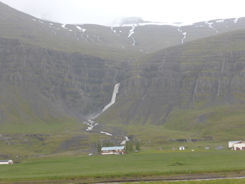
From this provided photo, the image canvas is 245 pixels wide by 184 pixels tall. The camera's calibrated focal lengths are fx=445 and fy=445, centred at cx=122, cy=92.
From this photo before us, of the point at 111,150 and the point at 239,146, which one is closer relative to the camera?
the point at 239,146

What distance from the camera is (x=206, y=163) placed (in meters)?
91.0

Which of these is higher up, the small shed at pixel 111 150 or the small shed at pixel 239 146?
the small shed at pixel 111 150

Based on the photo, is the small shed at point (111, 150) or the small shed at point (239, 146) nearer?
the small shed at point (239, 146)

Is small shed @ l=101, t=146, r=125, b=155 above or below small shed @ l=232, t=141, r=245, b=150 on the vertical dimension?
above

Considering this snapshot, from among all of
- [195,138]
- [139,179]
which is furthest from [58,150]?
[139,179]

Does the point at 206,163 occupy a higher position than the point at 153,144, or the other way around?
the point at 153,144

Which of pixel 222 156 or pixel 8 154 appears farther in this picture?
pixel 8 154

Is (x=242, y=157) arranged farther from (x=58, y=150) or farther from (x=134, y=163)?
(x=58, y=150)

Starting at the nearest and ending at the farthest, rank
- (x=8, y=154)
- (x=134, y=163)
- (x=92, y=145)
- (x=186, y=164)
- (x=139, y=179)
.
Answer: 1. (x=139, y=179)
2. (x=186, y=164)
3. (x=134, y=163)
4. (x=8, y=154)
5. (x=92, y=145)

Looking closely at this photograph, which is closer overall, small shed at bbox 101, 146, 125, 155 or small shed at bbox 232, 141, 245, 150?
small shed at bbox 232, 141, 245, 150

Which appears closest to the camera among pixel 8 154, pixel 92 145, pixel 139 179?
pixel 139 179

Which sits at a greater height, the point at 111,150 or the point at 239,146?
the point at 111,150

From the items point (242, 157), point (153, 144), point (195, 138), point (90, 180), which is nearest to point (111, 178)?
point (90, 180)

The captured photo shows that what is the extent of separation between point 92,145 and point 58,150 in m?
14.4
